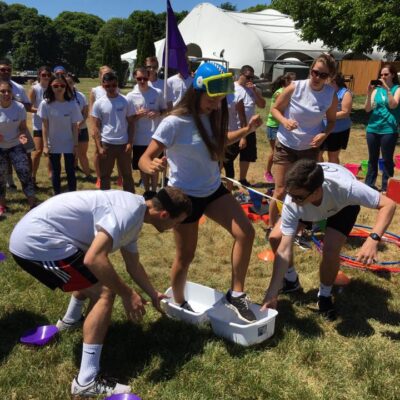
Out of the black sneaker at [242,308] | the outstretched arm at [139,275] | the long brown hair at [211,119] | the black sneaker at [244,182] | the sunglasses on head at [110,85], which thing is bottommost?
the black sneaker at [244,182]

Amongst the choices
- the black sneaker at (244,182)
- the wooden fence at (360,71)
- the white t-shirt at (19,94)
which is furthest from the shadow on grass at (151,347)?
the wooden fence at (360,71)

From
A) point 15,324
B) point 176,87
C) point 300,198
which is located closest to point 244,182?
point 176,87

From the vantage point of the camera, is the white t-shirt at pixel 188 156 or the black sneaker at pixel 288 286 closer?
the white t-shirt at pixel 188 156

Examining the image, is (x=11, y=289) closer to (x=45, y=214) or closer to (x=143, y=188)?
(x=45, y=214)

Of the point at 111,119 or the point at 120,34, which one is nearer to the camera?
the point at 111,119

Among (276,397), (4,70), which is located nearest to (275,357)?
(276,397)

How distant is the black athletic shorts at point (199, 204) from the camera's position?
10.5 feet

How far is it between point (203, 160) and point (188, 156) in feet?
0.37

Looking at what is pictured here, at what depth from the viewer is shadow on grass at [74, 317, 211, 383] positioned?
3.00 m

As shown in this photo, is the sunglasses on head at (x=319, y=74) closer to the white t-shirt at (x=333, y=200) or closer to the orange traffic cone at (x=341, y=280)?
the white t-shirt at (x=333, y=200)

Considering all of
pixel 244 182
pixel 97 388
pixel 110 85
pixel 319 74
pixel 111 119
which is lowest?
pixel 244 182

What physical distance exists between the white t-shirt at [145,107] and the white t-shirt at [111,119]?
35 centimetres

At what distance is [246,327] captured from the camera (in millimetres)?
3119

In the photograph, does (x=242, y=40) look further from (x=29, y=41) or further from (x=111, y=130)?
(x=29, y=41)
